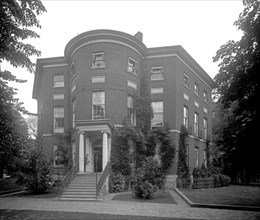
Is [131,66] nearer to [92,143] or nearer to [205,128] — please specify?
[92,143]

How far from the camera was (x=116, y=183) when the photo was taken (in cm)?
2086

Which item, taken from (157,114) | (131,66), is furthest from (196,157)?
(131,66)

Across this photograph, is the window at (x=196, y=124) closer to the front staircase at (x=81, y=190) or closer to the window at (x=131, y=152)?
the window at (x=131, y=152)

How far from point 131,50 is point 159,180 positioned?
1142 centimetres

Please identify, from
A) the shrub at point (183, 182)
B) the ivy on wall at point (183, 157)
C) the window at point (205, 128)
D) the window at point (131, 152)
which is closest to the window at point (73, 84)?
the window at point (131, 152)

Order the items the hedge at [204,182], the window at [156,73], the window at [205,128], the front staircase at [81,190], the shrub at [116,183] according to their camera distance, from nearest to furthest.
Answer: the front staircase at [81,190] → the shrub at [116,183] → the hedge at [204,182] → the window at [156,73] → the window at [205,128]

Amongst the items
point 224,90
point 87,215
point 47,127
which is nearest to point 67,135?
point 47,127

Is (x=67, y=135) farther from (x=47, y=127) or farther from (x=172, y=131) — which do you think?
(x=172, y=131)

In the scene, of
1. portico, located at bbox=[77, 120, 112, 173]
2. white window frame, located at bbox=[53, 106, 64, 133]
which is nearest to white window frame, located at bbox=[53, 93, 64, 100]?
white window frame, located at bbox=[53, 106, 64, 133]

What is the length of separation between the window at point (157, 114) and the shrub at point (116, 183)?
645 cm

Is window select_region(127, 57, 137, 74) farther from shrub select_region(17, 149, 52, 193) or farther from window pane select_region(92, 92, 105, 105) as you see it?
shrub select_region(17, 149, 52, 193)

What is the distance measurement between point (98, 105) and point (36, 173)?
6.95m

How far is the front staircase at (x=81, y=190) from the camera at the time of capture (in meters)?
17.8

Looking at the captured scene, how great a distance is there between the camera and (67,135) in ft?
87.5
